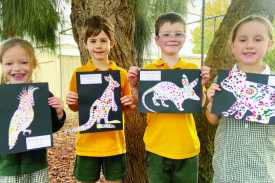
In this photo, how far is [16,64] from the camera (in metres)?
1.26

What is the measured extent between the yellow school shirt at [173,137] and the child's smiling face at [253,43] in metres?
0.53

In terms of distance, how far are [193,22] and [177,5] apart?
416 millimetres

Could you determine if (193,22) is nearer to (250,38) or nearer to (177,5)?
(177,5)

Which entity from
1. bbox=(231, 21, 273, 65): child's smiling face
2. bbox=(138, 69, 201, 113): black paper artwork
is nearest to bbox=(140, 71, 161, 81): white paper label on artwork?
bbox=(138, 69, 201, 113): black paper artwork

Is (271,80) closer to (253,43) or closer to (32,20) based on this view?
(253,43)

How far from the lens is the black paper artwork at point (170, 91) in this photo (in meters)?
1.29

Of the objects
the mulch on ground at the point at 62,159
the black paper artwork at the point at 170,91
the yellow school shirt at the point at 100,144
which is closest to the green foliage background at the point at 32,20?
the yellow school shirt at the point at 100,144

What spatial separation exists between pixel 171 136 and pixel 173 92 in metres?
0.30

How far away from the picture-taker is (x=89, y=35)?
1455mm

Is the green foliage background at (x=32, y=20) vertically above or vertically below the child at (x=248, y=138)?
above

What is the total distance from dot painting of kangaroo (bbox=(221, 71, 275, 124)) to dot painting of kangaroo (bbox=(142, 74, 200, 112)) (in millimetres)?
204

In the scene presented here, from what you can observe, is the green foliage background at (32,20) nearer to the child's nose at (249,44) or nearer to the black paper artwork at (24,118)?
the black paper artwork at (24,118)

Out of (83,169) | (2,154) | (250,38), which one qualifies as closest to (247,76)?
(250,38)

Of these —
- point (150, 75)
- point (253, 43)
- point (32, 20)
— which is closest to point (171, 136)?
point (150, 75)
